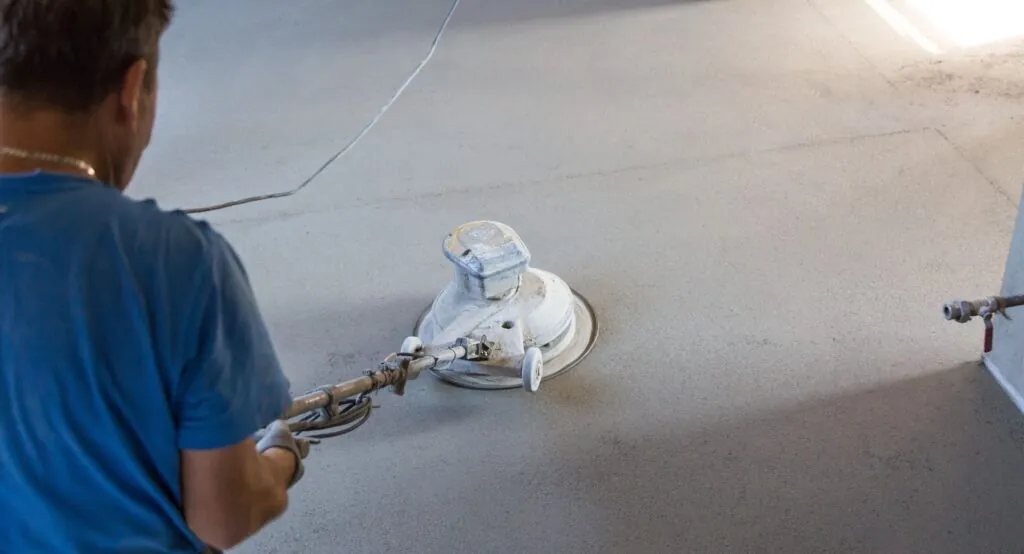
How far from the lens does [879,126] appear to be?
284cm

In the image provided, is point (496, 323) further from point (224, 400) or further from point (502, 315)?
point (224, 400)

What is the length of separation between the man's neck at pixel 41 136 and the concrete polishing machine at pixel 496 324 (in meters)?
1.05

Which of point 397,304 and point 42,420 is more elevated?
point 42,420

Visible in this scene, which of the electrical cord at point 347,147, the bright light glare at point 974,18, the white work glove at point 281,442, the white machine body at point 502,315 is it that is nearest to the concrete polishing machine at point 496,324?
the white machine body at point 502,315

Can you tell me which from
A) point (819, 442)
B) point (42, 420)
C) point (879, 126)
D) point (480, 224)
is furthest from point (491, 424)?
point (879, 126)

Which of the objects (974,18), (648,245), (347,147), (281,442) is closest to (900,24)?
(974,18)

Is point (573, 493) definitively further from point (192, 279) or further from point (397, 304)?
point (192, 279)

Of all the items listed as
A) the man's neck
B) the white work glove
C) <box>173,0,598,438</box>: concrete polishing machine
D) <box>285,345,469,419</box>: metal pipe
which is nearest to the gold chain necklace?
the man's neck

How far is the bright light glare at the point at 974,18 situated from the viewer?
3326mm

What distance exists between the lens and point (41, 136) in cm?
82

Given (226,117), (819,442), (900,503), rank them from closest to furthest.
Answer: (900,503) → (819,442) → (226,117)

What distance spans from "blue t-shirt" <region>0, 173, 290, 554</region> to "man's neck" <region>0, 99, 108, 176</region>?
19 millimetres

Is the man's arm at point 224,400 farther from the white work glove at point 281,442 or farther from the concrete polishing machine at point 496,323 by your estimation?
the concrete polishing machine at point 496,323

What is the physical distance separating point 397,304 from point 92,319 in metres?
1.51
